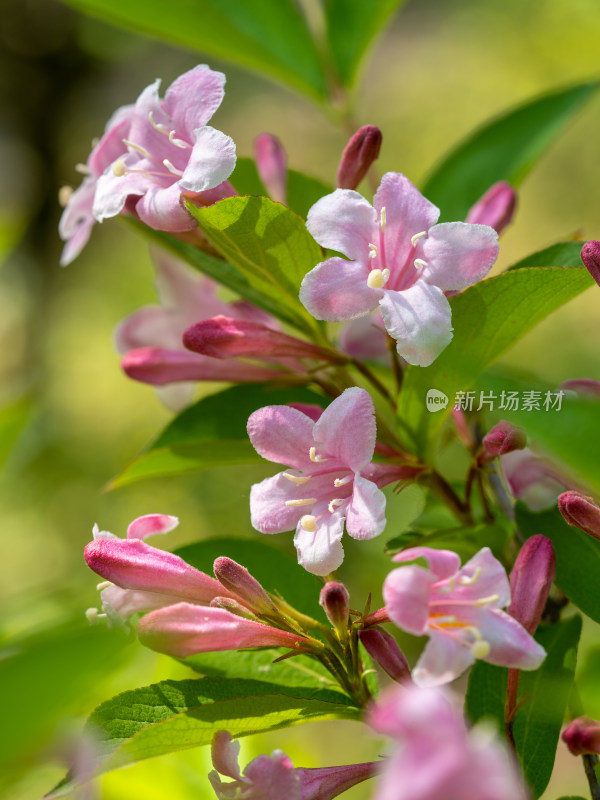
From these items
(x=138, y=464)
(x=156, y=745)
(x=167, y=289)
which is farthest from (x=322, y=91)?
(x=156, y=745)

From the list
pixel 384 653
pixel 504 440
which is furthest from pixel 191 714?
pixel 504 440

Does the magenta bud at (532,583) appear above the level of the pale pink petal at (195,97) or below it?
below

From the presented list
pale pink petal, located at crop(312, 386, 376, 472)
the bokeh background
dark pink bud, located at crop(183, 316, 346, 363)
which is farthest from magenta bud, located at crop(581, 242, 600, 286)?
the bokeh background

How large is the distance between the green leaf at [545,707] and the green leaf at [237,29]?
38.9 inches

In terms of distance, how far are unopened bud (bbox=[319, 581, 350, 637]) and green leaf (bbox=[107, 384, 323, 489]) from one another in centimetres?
33

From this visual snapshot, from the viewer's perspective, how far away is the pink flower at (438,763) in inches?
16.4

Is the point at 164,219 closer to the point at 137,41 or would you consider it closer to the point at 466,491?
the point at 466,491

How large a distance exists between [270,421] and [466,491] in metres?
0.30

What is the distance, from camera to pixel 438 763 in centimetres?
42

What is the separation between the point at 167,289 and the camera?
125cm

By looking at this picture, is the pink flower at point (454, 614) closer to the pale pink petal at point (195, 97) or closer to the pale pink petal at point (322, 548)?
the pale pink petal at point (322, 548)

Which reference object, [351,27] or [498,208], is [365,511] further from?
[351,27]

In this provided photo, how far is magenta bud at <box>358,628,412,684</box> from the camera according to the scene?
78 centimetres

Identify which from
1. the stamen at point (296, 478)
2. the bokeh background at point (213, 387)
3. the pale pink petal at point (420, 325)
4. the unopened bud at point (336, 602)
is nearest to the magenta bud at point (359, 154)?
the pale pink petal at point (420, 325)
